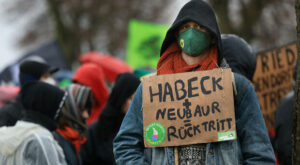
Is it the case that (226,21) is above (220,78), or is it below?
above

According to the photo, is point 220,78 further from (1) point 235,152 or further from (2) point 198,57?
(1) point 235,152

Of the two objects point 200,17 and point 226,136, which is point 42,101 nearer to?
point 200,17

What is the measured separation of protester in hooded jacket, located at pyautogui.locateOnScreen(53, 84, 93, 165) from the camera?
363cm

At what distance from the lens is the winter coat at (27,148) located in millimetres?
3170

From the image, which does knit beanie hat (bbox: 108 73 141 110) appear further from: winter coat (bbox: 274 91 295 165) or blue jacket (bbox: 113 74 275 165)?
blue jacket (bbox: 113 74 275 165)

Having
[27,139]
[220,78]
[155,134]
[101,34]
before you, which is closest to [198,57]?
[220,78]

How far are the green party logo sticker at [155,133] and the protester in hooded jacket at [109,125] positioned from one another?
1.64 meters

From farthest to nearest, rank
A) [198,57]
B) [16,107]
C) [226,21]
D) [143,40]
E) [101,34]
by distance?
1. [101,34]
2. [226,21]
3. [143,40]
4. [16,107]
5. [198,57]

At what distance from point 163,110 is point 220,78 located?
373 millimetres

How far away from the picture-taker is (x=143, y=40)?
1005 cm

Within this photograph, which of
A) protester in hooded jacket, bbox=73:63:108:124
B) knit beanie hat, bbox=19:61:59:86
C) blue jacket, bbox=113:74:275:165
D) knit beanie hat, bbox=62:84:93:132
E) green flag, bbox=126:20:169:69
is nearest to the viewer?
blue jacket, bbox=113:74:275:165

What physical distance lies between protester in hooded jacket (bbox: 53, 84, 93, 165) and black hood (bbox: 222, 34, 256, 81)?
1486 millimetres

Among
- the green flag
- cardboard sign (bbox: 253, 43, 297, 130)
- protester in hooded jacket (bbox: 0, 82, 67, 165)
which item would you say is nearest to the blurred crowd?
protester in hooded jacket (bbox: 0, 82, 67, 165)

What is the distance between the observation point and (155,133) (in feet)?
8.21
